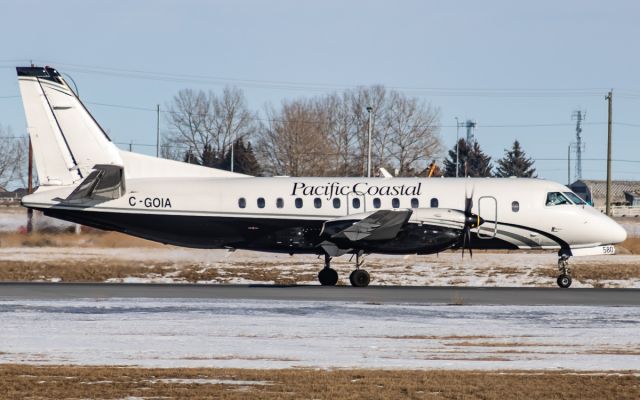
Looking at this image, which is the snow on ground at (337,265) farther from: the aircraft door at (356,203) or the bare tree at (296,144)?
the bare tree at (296,144)

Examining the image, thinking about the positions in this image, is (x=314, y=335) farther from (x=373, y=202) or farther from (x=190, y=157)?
(x=190, y=157)

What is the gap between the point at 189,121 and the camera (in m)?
101

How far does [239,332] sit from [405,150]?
7494 centimetres

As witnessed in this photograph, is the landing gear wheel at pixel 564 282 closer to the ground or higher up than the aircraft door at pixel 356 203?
closer to the ground

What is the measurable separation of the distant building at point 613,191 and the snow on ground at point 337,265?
87.1m

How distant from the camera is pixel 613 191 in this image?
13925 cm

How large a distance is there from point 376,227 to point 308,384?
617 inches

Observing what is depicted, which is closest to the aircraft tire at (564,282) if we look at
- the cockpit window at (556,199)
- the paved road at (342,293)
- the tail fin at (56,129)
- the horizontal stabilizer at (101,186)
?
the paved road at (342,293)

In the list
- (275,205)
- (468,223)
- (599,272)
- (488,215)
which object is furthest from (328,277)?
(599,272)

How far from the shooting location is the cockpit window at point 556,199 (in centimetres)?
3178

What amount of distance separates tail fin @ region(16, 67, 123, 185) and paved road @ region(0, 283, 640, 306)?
3.44 meters

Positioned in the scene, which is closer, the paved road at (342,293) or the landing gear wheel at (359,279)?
the paved road at (342,293)

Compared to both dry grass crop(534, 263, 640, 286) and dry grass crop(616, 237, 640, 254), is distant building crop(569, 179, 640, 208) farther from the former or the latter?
dry grass crop(534, 263, 640, 286)

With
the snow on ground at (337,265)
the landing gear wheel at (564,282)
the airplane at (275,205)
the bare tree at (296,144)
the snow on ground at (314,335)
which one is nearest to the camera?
the snow on ground at (314,335)
